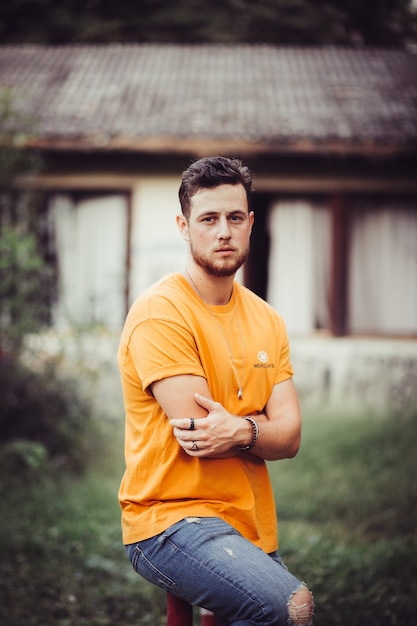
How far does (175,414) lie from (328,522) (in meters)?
2.99

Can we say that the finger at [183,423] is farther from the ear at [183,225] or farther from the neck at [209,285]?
the ear at [183,225]

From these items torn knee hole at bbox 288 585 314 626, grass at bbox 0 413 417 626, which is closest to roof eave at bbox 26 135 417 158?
grass at bbox 0 413 417 626

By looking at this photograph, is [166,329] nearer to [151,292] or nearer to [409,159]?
[151,292]

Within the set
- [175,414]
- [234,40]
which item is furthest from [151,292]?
[234,40]

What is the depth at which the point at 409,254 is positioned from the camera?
29.8 feet

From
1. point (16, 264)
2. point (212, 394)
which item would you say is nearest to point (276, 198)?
point (16, 264)

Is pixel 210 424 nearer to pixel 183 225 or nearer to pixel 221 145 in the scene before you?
pixel 183 225

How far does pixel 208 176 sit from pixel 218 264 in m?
0.34

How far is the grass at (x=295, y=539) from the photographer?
3600 millimetres

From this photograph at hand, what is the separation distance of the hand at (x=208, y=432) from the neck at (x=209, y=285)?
45 cm

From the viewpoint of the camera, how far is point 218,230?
2463mm

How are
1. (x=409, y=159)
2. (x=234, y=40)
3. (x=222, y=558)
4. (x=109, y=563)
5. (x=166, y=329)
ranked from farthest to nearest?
(x=234, y=40) → (x=409, y=159) → (x=109, y=563) → (x=166, y=329) → (x=222, y=558)

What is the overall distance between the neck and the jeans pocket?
0.96 metres

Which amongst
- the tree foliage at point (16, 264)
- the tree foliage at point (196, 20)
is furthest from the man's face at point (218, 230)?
the tree foliage at point (196, 20)
